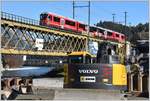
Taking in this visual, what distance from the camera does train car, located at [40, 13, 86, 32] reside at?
66.2 meters

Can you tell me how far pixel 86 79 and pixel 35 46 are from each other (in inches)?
2050

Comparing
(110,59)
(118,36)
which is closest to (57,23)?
(118,36)

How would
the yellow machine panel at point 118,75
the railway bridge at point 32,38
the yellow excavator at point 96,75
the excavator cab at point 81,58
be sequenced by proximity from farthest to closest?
1. the railway bridge at point 32,38
2. the excavator cab at point 81,58
3. the yellow machine panel at point 118,75
4. the yellow excavator at point 96,75

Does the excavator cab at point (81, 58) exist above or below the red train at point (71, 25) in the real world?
below

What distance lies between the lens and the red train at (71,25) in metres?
67.1

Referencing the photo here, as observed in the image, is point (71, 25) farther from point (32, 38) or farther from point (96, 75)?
point (96, 75)

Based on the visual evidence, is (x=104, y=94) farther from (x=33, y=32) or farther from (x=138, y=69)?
(x=33, y=32)

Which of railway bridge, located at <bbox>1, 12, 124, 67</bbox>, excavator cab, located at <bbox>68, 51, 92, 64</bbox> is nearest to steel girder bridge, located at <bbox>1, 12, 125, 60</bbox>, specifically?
railway bridge, located at <bbox>1, 12, 124, 67</bbox>

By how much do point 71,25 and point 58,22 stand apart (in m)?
6.75

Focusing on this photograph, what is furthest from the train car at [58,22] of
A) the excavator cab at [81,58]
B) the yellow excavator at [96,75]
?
the yellow excavator at [96,75]

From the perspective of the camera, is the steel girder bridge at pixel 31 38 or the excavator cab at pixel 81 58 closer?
the excavator cab at pixel 81 58

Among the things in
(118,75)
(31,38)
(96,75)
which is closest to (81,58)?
(118,75)

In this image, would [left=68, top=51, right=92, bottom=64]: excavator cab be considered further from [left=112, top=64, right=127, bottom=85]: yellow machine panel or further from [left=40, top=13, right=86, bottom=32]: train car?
[left=40, top=13, right=86, bottom=32]: train car

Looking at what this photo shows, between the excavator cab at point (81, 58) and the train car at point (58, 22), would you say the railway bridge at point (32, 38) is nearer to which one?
the train car at point (58, 22)
